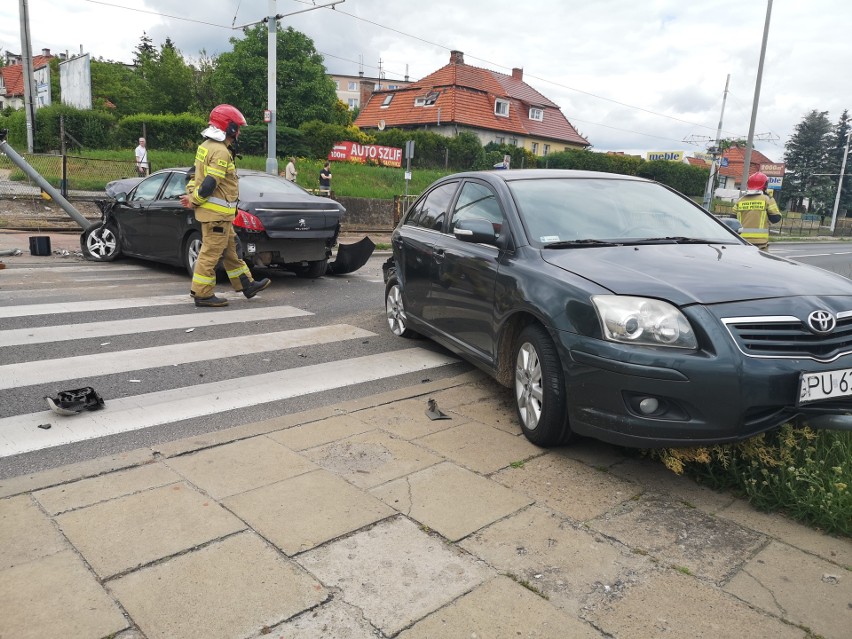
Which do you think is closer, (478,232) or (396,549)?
(396,549)

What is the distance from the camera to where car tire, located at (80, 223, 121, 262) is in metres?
11.0

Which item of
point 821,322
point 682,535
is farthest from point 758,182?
point 682,535

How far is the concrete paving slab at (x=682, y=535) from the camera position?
2783mm

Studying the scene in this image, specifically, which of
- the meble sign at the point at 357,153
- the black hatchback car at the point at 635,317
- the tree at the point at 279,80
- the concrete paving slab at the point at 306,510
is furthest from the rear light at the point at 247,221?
the tree at the point at 279,80

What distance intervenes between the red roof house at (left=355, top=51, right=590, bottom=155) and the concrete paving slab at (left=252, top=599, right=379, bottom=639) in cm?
5166

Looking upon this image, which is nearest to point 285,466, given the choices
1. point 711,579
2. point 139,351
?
point 711,579

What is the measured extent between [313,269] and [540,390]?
675 cm

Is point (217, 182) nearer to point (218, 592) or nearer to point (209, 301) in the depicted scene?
point (209, 301)

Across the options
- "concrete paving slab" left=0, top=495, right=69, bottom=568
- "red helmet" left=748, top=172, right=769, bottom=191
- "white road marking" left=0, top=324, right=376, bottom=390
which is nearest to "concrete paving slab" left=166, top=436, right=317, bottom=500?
"concrete paving slab" left=0, top=495, right=69, bottom=568

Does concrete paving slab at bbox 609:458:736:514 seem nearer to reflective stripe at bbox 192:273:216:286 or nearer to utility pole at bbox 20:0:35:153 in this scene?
reflective stripe at bbox 192:273:216:286

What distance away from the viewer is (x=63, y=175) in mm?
17453

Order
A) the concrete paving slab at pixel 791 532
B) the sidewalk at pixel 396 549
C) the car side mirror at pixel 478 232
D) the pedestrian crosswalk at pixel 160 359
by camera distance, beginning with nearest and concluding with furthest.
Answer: the sidewalk at pixel 396 549 < the concrete paving slab at pixel 791 532 < the pedestrian crosswalk at pixel 160 359 < the car side mirror at pixel 478 232

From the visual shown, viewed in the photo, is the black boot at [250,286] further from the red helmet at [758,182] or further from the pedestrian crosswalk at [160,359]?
the red helmet at [758,182]

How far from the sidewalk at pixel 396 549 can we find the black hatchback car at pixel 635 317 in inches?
16.4
